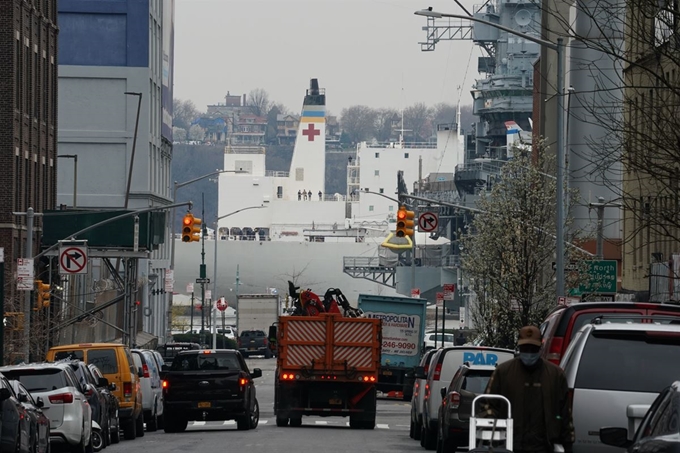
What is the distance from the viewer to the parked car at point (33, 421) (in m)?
17.8

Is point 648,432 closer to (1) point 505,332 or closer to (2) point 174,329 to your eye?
(1) point 505,332

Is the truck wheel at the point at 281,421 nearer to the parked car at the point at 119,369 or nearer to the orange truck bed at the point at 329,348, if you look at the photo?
the orange truck bed at the point at 329,348

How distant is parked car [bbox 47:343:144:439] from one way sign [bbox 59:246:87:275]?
12290 millimetres

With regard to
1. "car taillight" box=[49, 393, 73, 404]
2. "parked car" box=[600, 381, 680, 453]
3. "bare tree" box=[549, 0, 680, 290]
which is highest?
"bare tree" box=[549, 0, 680, 290]

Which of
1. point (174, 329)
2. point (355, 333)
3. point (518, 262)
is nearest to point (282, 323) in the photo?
point (355, 333)

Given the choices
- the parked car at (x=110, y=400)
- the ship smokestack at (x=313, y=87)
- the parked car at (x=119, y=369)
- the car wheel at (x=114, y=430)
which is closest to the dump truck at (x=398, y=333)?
the parked car at (x=119, y=369)

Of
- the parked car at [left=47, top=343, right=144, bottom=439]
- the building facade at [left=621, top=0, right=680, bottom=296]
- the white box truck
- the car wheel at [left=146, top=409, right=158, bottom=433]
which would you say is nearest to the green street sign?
the building facade at [left=621, top=0, right=680, bottom=296]

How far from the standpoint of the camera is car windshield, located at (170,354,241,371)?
97.7 feet

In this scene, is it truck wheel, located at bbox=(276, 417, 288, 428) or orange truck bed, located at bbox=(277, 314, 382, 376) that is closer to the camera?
orange truck bed, located at bbox=(277, 314, 382, 376)

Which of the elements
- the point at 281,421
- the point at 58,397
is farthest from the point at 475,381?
the point at 281,421

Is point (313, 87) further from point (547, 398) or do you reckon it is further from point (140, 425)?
point (547, 398)

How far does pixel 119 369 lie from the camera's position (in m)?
28.4

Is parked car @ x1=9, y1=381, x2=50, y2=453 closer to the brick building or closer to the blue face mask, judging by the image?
the blue face mask

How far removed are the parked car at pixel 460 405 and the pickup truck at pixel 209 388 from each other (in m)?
8.52
